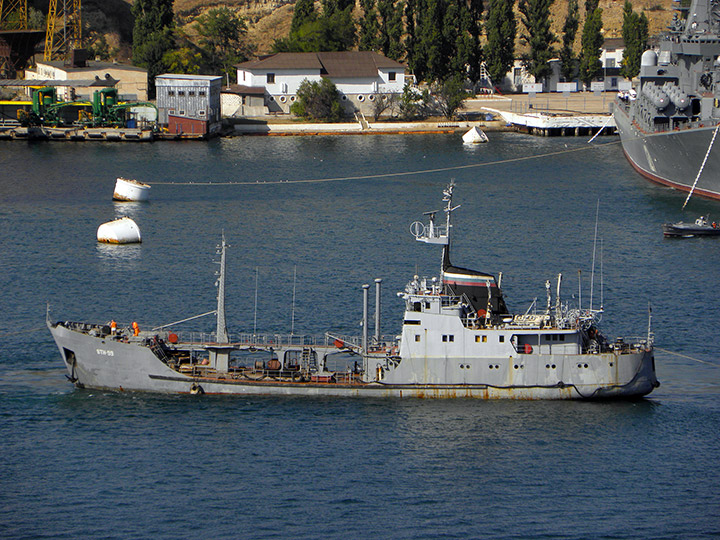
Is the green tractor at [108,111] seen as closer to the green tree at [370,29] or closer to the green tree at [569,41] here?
the green tree at [370,29]

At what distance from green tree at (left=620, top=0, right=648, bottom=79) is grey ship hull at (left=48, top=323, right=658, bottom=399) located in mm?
106401

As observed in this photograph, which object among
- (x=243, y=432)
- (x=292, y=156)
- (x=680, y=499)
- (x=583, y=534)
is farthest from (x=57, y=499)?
(x=292, y=156)

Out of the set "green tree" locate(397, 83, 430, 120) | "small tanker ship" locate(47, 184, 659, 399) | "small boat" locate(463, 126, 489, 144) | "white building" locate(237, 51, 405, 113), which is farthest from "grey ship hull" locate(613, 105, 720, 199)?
"small tanker ship" locate(47, 184, 659, 399)

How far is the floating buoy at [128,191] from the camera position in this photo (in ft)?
299

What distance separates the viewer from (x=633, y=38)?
146750 millimetres

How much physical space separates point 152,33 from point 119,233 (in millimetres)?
70354

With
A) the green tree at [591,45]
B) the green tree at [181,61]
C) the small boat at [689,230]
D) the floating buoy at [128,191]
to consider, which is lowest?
the small boat at [689,230]

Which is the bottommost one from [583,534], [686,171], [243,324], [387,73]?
[583,534]

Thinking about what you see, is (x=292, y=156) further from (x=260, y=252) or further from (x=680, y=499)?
(x=680, y=499)

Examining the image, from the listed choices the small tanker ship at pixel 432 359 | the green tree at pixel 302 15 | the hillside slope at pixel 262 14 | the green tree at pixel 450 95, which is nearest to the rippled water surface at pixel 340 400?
the small tanker ship at pixel 432 359

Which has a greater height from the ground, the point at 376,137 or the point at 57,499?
the point at 376,137

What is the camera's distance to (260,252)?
73.6 metres

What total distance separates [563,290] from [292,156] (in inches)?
2194

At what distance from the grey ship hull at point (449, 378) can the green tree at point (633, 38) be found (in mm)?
106401
